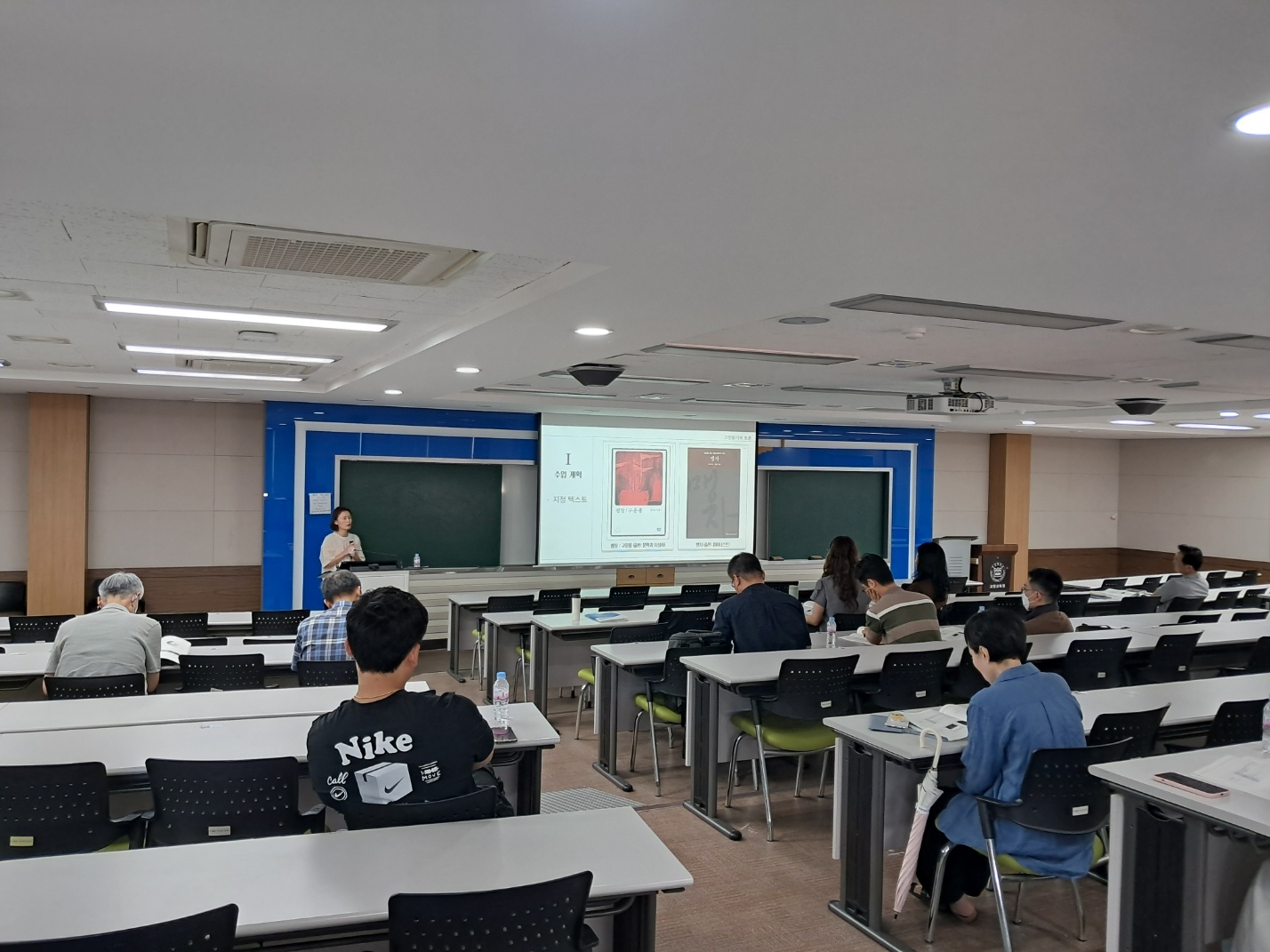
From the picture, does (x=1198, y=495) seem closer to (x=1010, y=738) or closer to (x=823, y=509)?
(x=823, y=509)

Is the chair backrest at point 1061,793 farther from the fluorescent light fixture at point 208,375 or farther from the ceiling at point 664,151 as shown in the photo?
the fluorescent light fixture at point 208,375

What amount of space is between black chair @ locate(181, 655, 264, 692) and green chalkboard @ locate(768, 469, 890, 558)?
8.97 m

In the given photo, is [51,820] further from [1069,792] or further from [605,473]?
[605,473]

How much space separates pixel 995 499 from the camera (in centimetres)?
1521

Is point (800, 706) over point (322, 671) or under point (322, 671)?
under

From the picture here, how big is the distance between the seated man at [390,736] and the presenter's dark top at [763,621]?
324 cm

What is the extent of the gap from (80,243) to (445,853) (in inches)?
109

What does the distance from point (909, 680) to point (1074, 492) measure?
42.0 ft

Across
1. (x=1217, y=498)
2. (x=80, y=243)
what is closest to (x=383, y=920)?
(x=80, y=243)

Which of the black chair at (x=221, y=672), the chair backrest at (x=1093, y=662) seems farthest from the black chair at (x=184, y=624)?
the chair backrest at (x=1093, y=662)

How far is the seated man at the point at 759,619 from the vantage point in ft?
18.8

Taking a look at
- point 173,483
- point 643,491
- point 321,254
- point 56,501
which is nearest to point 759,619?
point 321,254

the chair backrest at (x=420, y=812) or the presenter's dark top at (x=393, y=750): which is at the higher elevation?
the presenter's dark top at (x=393, y=750)

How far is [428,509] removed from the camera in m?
10.9
